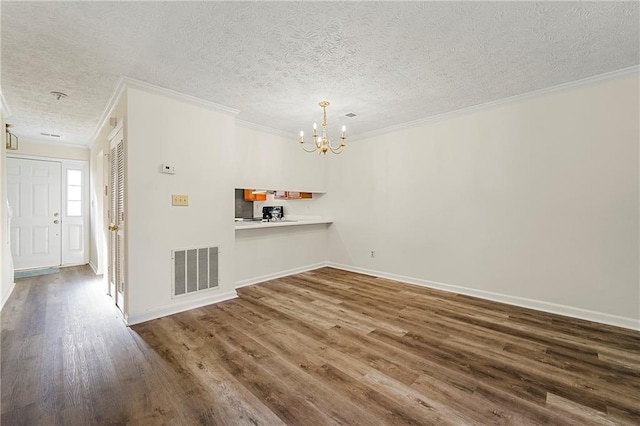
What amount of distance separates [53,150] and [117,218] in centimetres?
380

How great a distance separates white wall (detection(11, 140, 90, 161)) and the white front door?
0.16 meters

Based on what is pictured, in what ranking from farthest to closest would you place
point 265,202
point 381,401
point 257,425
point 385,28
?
point 265,202, point 385,28, point 381,401, point 257,425

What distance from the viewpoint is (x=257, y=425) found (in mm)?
1529

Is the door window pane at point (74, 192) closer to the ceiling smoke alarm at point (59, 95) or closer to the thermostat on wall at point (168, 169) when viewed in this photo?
the ceiling smoke alarm at point (59, 95)

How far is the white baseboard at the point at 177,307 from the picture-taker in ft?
9.46

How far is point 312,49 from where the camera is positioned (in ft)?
7.62

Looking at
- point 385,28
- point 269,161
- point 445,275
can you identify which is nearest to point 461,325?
point 445,275

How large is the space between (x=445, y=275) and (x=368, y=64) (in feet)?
10.2

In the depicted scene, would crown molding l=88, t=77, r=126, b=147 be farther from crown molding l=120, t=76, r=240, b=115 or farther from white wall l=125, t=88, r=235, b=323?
white wall l=125, t=88, r=235, b=323

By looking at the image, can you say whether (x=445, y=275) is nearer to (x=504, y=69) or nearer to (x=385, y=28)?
(x=504, y=69)

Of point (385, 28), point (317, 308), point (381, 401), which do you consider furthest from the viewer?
point (317, 308)

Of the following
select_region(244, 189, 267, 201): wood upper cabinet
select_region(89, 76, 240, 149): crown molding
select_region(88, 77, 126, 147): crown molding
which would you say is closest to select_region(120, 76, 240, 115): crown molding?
select_region(89, 76, 240, 149): crown molding

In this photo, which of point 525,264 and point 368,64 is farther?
point 525,264

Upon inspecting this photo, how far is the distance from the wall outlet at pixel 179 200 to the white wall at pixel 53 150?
439 cm
